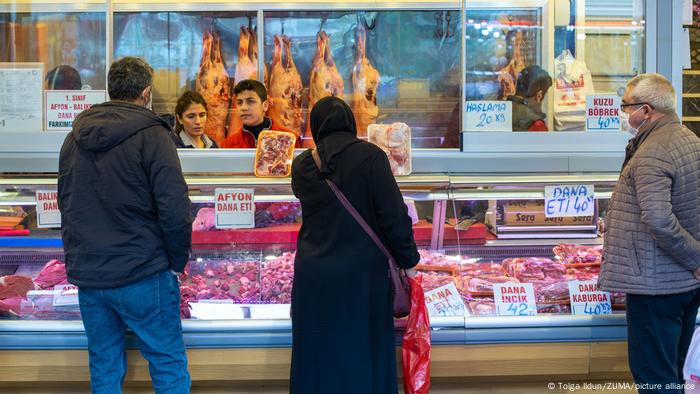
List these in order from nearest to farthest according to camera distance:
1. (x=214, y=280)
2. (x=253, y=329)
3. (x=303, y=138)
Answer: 1. (x=253, y=329)
2. (x=214, y=280)
3. (x=303, y=138)

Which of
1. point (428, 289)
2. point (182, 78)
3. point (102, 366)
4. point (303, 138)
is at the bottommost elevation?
point (102, 366)

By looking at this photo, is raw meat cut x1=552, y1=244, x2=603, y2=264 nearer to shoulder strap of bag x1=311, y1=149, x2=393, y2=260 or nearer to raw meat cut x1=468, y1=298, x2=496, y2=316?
raw meat cut x1=468, y1=298, x2=496, y2=316

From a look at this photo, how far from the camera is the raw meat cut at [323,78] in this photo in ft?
17.4

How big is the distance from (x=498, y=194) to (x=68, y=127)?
8.02 feet

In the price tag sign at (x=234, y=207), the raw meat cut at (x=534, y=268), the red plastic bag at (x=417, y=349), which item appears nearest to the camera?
the red plastic bag at (x=417, y=349)

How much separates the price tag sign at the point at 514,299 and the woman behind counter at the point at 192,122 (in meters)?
2.01

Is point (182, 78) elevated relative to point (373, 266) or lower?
elevated

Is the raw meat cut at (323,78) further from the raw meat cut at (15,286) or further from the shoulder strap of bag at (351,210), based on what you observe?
the raw meat cut at (15,286)

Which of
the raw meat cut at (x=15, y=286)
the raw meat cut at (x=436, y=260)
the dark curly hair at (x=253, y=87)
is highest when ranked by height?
the dark curly hair at (x=253, y=87)

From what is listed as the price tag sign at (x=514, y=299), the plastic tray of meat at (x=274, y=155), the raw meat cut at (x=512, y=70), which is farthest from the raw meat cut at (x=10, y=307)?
the raw meat cut at (x=512, y=70)

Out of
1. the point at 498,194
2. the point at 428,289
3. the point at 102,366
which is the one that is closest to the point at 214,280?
the point at 102,366

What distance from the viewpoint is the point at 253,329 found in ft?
13.2

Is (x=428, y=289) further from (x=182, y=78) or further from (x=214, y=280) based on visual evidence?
(x=182, y=78)

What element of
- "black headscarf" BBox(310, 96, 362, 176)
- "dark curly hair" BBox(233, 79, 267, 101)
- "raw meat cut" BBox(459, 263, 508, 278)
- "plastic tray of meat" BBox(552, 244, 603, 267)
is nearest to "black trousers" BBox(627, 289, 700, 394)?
"plastic tray of meat" BBox(552, 244, 603, 267)
